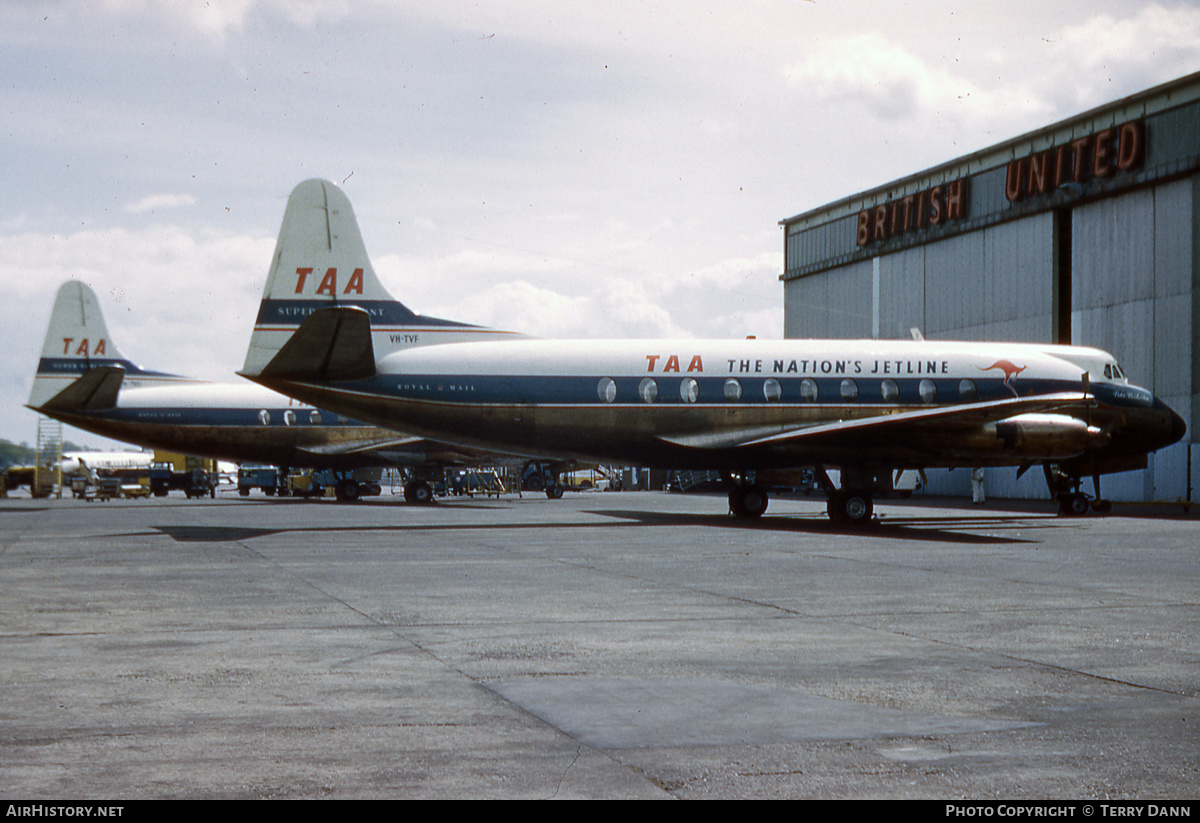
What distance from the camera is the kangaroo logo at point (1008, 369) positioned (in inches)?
1136

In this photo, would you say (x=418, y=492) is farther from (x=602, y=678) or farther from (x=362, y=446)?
(x=602, y=678)

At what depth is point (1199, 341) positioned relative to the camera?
39812 mm

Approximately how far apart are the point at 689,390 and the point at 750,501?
4.71 metres

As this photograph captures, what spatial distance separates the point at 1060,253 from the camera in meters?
46.8

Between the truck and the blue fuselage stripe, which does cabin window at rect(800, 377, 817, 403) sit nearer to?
the blue fuselage stripe

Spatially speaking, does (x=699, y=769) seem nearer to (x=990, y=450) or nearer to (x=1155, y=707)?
(x=1155, y=707)

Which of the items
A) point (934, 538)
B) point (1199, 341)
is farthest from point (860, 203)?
point (934, 538)

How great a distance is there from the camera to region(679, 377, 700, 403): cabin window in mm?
27250

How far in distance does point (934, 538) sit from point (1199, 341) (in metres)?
23.3

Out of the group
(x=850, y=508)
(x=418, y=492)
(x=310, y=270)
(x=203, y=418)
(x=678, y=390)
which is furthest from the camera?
(x=418, y=492)

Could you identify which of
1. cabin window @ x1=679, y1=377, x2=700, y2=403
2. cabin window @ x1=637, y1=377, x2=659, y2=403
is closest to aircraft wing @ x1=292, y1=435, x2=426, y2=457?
cabin window @ x1=637, y1=377, x2=659, y2=403

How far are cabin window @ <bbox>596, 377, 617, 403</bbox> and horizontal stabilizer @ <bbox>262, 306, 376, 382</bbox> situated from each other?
5515 millimetres

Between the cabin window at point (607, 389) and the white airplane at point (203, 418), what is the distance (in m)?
17.8

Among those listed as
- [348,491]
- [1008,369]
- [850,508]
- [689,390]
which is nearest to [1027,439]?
[1008,369]
